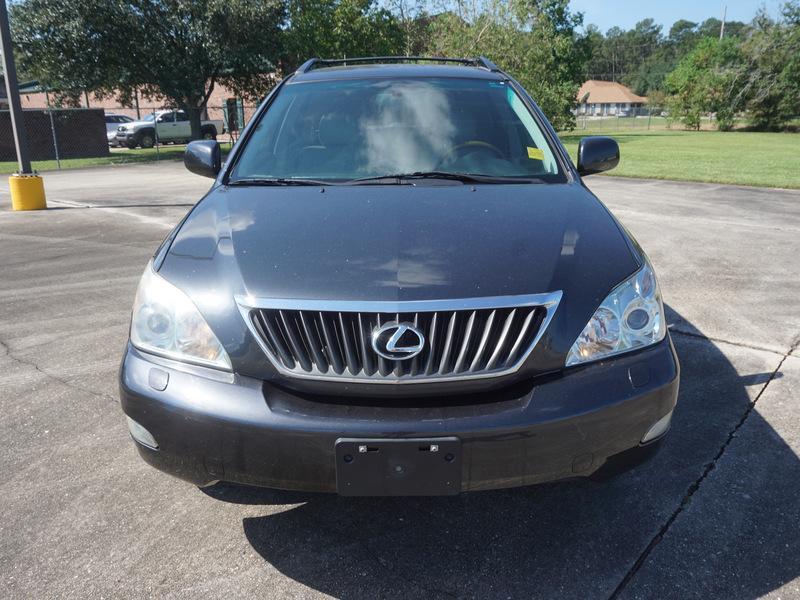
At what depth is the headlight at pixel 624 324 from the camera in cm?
205

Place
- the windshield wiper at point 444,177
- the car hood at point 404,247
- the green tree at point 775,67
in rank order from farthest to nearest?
the green tree at point 775,67 → the windshield wiper at point 444,177 → the car hood at point 404,247

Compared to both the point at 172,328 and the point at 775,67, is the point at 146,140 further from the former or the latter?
the point at 775,67

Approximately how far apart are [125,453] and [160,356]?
1104mm

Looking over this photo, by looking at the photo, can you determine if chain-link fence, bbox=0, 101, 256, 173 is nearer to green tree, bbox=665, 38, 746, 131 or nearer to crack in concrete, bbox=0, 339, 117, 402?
crack in concrete, bbox=0, 339, 117, 402

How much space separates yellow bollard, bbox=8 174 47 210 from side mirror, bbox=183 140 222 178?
869 cm

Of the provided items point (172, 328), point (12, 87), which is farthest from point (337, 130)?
point (12, 87)

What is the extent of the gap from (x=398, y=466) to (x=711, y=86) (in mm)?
56613

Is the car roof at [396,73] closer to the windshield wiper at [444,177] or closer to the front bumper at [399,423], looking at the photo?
the windshield wiper at [444,177]

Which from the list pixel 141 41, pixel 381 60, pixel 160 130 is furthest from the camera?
pixel 160 130

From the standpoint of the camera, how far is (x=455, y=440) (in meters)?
1.87

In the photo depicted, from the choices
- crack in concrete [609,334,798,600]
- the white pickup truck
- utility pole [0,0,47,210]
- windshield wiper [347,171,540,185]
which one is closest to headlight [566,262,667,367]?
crack in concrete [609,334,798,600]

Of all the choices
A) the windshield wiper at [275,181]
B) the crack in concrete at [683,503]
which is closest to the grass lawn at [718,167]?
the crack in concrete at [683,503]

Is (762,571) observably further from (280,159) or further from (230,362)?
(280,159)

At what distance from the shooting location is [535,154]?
10.6 feet
